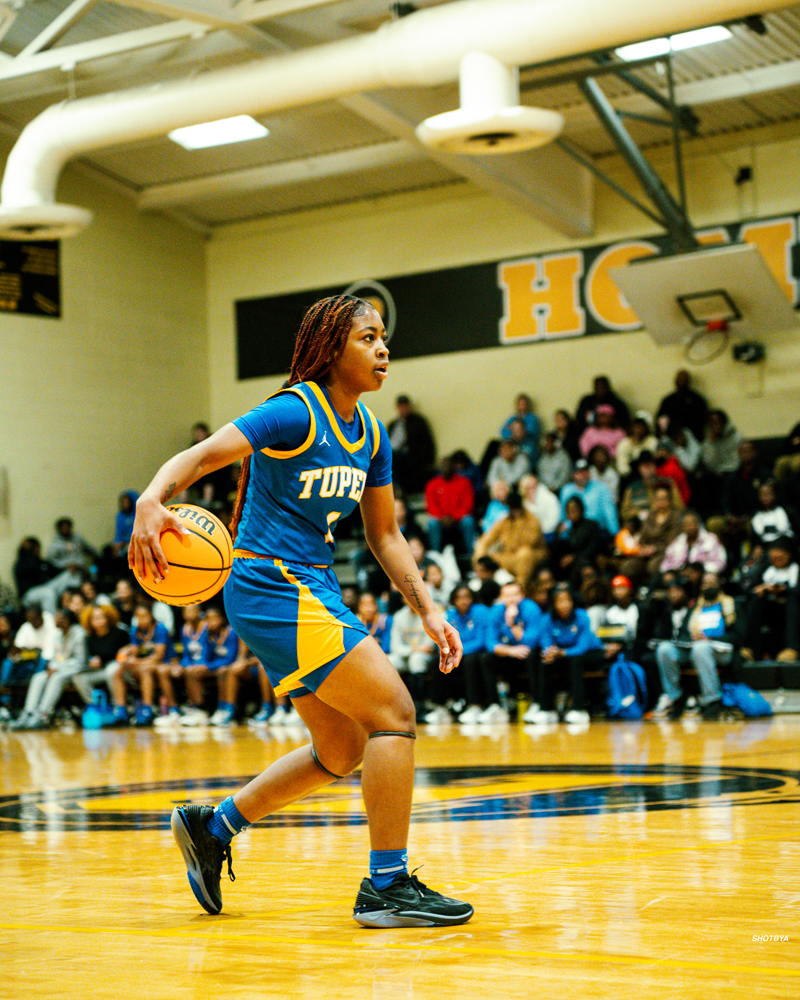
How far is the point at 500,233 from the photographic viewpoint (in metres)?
18.4

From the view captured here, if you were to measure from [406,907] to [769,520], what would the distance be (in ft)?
35.7

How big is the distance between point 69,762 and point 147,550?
6598 mm

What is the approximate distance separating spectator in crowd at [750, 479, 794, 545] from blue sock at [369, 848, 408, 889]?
10.5 meters

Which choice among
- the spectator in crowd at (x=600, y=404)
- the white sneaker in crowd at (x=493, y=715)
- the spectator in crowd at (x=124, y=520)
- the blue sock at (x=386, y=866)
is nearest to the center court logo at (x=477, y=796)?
the blue sock at (x=386, y=866)

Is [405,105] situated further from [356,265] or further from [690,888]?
[690,888]

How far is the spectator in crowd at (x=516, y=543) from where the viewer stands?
13984 mm

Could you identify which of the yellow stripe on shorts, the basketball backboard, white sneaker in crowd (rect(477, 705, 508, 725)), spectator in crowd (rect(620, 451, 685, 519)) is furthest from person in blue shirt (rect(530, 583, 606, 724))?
the yellow stripe on shorts

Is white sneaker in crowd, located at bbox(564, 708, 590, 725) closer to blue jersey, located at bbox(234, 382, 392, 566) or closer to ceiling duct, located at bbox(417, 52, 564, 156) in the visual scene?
ceiling duct, located at bbox(417, 52, 564, 156)

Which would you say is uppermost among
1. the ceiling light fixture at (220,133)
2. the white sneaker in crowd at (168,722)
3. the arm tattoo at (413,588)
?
the ceiling light fixture at (220,133)

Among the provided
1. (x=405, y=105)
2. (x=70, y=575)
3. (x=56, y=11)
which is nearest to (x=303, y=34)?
(x=405, y=105)

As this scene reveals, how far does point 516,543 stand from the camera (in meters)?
14.2

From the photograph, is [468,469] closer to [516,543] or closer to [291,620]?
[516,543]

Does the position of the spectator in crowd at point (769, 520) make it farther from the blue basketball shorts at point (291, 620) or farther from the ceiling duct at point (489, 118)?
the blue basketball shorts at point (291, 620)

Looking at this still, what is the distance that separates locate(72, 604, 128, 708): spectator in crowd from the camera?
1504 cm
